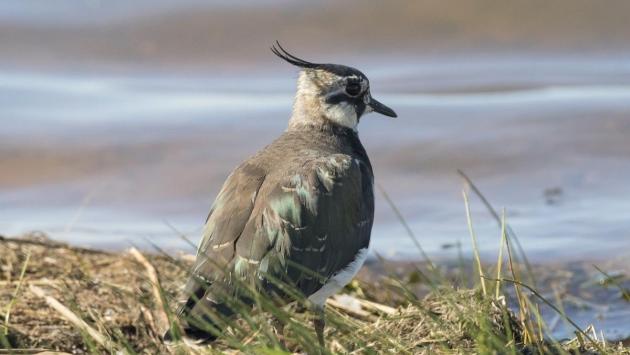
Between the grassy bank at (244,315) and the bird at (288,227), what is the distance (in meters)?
0.15

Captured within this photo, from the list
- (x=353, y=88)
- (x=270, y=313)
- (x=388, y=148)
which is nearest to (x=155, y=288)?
(x=270, y=313)

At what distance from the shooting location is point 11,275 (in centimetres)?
650

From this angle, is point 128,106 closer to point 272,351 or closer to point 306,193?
point 306,193

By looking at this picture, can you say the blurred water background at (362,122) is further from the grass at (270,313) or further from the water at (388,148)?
the grass at (270,313)

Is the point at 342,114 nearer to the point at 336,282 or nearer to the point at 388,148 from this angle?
the point at 336,282

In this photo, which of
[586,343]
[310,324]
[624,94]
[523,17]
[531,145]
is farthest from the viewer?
[523,17]

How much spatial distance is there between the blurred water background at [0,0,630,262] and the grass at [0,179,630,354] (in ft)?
4.72

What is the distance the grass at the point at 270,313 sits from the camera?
4.34 meters

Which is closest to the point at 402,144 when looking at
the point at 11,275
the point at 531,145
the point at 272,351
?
the point at 531,145

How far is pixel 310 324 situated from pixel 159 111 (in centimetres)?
552

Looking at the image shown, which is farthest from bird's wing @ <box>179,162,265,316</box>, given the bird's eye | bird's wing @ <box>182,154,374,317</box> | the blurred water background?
the blurred water background

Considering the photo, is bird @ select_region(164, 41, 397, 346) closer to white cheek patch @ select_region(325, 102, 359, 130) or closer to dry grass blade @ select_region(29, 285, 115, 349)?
white cheek patch @ select_region(325, 102, 359, 130)

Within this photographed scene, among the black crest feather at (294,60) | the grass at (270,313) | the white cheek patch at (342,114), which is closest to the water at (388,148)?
the grass at (270,313)

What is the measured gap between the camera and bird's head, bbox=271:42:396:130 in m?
6.45
